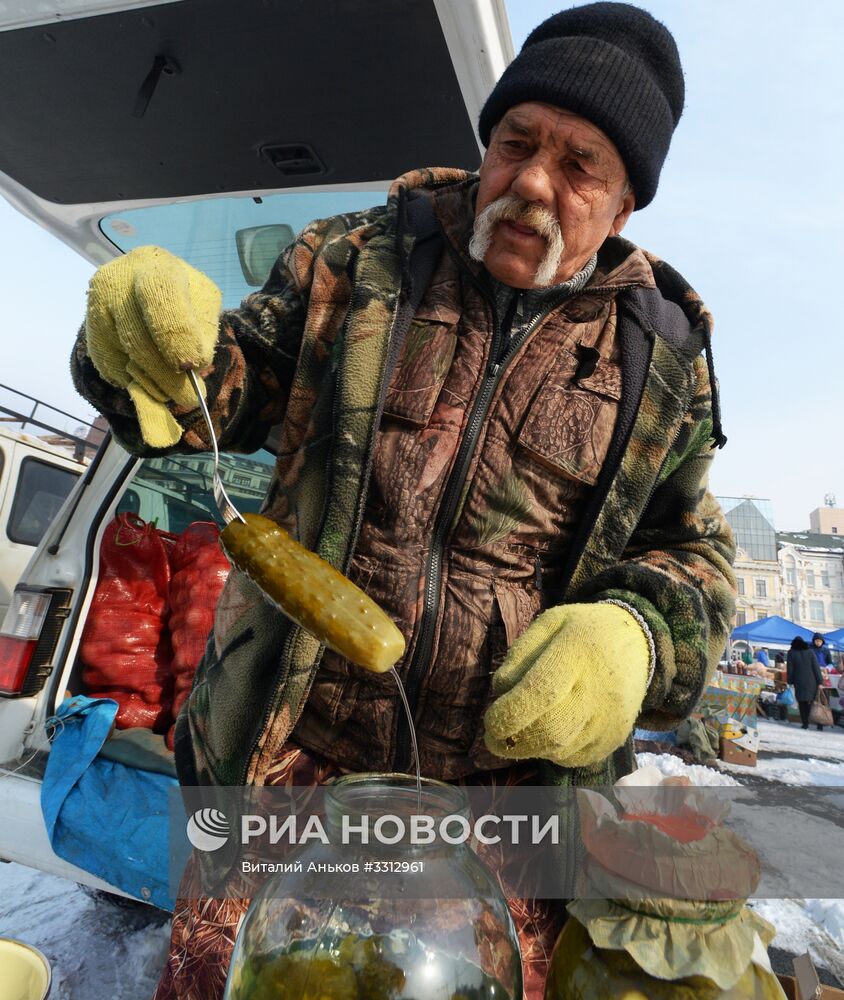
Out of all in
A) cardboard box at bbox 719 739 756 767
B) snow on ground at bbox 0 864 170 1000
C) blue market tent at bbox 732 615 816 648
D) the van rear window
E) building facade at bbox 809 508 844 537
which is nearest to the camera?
snow on ground at bbox 0 864 170 1000

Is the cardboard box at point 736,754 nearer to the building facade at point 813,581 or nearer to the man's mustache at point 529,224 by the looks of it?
the man's mustache at point 529,224

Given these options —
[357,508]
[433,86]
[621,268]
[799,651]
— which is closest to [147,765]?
[357,508]

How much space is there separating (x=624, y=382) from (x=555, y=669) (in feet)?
2.52

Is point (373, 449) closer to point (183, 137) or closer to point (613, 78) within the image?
point (613, 78)

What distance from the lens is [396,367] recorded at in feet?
4.84

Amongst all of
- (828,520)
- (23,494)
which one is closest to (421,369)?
(23,494)

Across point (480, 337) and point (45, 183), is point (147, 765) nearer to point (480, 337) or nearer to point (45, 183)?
point (480, 337)

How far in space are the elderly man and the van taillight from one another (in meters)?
1.87

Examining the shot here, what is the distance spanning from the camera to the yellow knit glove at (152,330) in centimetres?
115

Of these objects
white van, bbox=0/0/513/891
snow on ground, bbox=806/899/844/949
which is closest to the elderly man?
white van, bbox=0/0/513/891

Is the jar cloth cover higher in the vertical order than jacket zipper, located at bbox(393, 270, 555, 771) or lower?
lower

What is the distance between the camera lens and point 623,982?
0.77 m

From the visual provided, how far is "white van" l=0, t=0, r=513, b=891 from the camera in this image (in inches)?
79.0

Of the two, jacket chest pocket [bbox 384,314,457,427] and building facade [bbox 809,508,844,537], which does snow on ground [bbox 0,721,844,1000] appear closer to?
jacket chest pocket [bbox 384,314,457,427]
